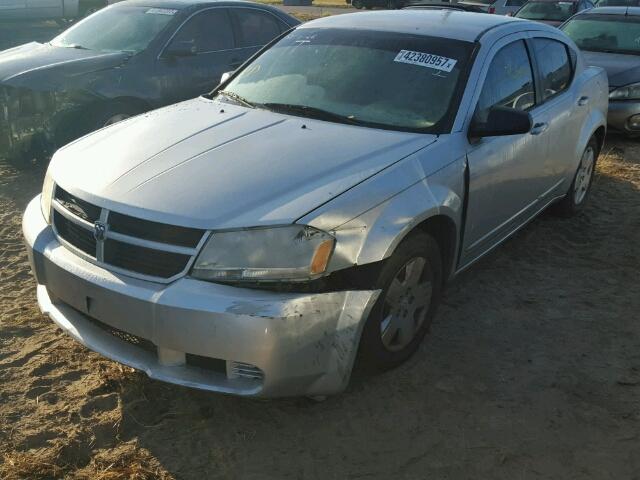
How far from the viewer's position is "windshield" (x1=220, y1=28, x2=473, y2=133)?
371 cm

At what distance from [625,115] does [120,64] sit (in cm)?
557

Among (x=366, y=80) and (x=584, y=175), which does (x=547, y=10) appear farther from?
(x=366, y=80)

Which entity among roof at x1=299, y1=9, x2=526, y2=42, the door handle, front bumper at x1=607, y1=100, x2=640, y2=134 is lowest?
front bumper at x1=607, y1=100, x2=640, y2=134

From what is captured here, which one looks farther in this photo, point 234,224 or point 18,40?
point 18,40

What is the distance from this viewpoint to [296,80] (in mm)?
4090

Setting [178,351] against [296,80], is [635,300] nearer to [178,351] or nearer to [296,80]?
[296,80]

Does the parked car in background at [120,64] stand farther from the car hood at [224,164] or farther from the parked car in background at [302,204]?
the car hood at [224,164]

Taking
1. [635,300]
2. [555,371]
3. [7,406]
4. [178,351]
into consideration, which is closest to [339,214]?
[178,351]

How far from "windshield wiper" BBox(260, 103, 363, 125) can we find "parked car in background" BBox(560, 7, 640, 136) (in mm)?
5474

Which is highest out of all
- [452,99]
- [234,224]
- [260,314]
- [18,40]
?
[452,99]

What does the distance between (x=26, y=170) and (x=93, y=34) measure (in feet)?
5.35

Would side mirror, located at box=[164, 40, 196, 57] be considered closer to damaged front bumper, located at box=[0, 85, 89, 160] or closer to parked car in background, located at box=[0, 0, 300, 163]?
parked car in background, located at box=[0, 0, 300, 163]

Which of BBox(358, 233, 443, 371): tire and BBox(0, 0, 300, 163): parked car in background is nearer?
BBox(358, 233, 443, 371): tire

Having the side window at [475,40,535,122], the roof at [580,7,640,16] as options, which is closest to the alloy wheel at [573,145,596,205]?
the side window at [475,40,535,122]
